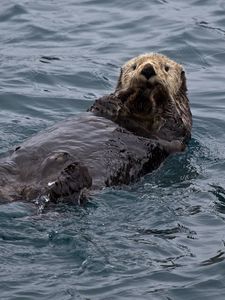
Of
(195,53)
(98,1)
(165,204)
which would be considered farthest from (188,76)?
(165,204)

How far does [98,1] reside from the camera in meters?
13.7

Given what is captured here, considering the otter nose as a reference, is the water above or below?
below

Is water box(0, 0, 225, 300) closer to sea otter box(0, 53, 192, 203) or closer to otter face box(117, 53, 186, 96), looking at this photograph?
sea otter box(0, 53, 192, 203)

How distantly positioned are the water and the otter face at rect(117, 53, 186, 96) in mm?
653

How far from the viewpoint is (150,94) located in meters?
7.62

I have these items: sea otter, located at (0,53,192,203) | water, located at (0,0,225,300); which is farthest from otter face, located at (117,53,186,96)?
water, located at (0,0,225,300)

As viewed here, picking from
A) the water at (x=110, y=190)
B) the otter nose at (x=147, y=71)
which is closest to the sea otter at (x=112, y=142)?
the otter nose at (x=147, y=71)

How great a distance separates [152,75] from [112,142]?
84cm

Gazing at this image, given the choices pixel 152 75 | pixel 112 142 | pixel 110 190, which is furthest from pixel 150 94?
pixel 110 190

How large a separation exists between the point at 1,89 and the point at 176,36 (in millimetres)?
3138

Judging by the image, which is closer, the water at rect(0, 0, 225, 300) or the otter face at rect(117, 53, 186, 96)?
the water at rect(0, 0, 225, 300)

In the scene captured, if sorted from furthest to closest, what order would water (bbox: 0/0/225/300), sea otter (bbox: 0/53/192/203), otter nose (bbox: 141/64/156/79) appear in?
otter nose (bbox: 141/64/156/79) → sea otter (bbox: 0/53/192/203) → water (bbox: 0/0/225/300)

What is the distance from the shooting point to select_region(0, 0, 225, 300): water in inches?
207

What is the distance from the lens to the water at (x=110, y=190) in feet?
17.2
